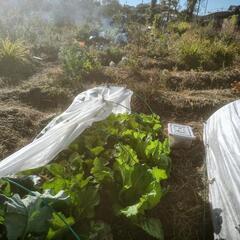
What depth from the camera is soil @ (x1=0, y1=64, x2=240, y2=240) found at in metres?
2.44

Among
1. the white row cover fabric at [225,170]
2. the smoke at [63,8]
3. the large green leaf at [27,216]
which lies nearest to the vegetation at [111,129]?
the large green leaf at [27,216]

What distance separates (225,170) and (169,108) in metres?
2.34

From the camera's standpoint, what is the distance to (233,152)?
2.58m

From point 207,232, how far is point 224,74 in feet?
14.5

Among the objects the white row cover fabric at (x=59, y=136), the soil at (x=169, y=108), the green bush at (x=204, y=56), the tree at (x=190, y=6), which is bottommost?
the soil at (x=169, y=108)

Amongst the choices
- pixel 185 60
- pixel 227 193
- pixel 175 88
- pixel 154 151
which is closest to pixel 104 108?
pixel 154 151

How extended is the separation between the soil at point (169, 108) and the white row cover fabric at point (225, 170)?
152 millimetres

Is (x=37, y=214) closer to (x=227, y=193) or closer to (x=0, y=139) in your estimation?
(x=227, y=193)

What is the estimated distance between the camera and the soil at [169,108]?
2.44 metres

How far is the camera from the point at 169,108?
4.74m

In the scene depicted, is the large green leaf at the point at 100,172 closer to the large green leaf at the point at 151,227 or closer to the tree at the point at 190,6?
the large green leaf at the point at 151,227

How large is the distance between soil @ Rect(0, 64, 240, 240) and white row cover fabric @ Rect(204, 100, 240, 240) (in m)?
0.15

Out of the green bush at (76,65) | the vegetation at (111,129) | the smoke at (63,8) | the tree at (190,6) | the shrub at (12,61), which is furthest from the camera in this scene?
the smoke at (63,8)

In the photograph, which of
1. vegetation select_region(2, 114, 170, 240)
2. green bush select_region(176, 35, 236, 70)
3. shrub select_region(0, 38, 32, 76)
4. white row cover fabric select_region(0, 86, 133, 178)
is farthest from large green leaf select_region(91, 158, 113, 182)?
green bush select_region(176, 35, 236, 70)
